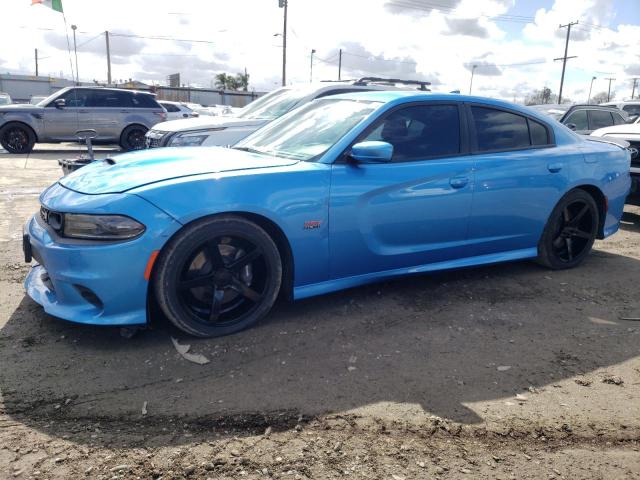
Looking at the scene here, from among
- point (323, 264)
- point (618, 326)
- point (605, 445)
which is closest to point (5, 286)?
point (323, 264)

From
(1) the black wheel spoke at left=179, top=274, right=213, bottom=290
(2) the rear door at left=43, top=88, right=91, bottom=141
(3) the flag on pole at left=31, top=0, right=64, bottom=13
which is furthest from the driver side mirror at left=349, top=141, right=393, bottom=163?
(3) the flag on pole at left=31, top=0, right=64, bottom=13

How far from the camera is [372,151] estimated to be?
11.1 feet

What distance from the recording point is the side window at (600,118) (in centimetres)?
1117

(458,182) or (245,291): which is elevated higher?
(458,182)

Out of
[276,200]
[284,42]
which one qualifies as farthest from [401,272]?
[284,42]

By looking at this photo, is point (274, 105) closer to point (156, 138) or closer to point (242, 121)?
point (242, 121)

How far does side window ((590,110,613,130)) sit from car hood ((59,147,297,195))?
975cm

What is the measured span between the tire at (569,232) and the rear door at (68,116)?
1269 cm

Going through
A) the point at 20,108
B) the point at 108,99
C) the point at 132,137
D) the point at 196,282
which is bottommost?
the point at 196,282

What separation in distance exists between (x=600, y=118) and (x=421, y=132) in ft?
29.9

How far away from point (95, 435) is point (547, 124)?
4.14m

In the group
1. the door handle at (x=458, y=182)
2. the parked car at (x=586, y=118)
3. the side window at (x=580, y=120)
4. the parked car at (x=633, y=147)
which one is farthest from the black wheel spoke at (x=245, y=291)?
the side window at (x=580, y=120)

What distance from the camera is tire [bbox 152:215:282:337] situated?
3020mm

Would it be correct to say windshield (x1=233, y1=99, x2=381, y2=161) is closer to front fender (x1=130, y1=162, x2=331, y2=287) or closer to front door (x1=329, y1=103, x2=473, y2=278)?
front door (x1=329, y1=103, x2=473, y2=278)
